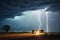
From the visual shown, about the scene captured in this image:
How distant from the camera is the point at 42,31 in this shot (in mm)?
10438

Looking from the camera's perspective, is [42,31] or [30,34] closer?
[42,31]

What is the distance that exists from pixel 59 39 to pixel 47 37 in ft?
2.87

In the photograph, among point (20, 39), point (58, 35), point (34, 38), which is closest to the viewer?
point (20, 39)

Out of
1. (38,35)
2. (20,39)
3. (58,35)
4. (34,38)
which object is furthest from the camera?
(58,35)

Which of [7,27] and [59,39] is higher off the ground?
[7,27]

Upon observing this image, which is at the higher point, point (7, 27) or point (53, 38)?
point (7, 27)

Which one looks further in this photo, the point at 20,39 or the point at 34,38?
the point at 34,38

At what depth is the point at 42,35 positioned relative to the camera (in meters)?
11.0

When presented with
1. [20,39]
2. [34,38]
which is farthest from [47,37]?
[20,39]

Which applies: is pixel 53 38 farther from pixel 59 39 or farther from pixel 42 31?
pixel 42 31

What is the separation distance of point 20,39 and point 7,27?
4.16ft

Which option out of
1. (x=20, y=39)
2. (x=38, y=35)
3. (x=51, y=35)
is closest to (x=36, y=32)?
(x=38, y=35)

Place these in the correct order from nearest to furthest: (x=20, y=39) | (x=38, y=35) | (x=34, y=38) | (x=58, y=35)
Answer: (x=20, y=39) < (x=34, y=38) < (x=38, y=35) < (x=58, y=35)

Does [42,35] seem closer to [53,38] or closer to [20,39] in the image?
[53,38]
